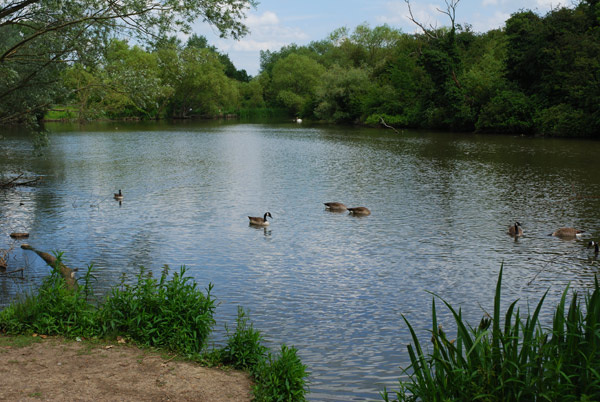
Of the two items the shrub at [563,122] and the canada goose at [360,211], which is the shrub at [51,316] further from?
the shrub at [563,122]

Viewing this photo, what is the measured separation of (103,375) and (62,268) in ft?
19.2

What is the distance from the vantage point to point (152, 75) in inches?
647

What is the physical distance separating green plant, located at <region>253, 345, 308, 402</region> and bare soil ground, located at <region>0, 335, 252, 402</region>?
15 cm

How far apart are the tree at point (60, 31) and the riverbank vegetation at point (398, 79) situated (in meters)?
0.06

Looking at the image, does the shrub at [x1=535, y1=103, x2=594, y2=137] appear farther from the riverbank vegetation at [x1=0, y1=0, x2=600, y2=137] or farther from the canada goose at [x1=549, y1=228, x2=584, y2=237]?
the canada goose at [x1=549, y1=228, x2=584, y2=237]

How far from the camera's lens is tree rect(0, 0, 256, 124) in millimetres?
13062

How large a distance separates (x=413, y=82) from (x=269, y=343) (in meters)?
72.6

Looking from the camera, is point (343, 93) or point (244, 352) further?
point (343, 93)

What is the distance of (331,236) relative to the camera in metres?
16.7

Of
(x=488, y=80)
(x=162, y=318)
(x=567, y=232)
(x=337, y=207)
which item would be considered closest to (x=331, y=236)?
(x=337, y=207)

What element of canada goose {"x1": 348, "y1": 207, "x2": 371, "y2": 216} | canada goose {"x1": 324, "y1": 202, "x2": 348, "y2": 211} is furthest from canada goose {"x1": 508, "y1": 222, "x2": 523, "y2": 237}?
canada goose {"x1": 324, "y1": 202, "x2": 348, "y2": 211}

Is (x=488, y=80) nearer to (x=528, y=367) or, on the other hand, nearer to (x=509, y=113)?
(x=509, y=113)

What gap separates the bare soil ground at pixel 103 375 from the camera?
598 cm

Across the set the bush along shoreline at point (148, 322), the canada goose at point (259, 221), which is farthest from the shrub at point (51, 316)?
the canada goose at point (259, 221)
